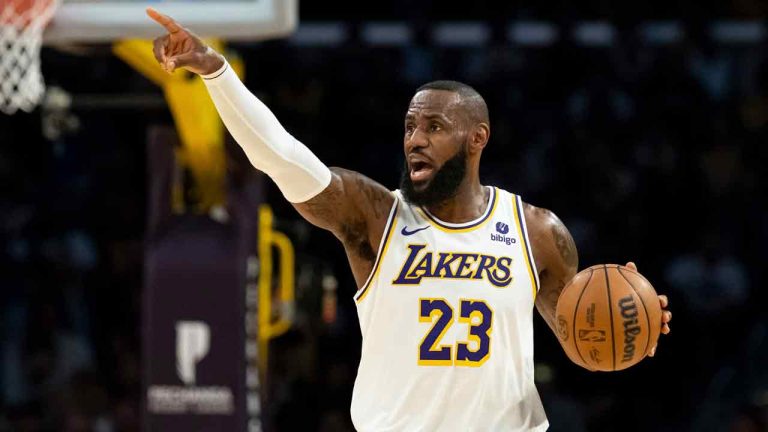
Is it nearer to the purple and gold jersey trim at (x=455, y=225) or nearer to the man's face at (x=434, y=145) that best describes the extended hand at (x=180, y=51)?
the man's face at (x=434, y=145)

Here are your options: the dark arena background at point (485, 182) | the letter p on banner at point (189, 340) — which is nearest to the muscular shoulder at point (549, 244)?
the letter p on banner at point (189, 340)

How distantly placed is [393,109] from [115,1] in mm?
5991

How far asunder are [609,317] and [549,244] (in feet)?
1.73

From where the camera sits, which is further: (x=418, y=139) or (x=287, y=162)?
(x=418, y=139)

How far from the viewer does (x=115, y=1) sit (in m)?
7.34

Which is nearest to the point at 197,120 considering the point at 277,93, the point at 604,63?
the point at 277,93

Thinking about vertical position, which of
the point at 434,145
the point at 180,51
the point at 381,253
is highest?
the point at 180,51

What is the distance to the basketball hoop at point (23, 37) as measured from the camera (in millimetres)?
7070

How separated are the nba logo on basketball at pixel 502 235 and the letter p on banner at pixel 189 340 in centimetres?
394

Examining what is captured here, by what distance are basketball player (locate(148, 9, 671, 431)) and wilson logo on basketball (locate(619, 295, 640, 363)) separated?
0.18 metres

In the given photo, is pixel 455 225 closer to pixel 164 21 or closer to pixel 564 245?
pixel 564 245

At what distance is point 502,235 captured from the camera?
5027 mm

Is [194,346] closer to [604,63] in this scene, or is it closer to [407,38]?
[407,38]

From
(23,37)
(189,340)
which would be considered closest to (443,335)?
(23,37)
